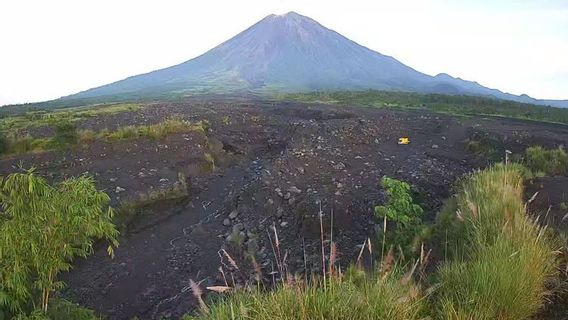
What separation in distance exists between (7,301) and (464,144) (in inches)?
841

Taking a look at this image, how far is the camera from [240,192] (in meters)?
15.8

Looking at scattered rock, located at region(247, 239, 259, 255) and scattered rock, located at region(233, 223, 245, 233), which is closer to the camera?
scattered rock, located at region(247, 239, 259, 255)

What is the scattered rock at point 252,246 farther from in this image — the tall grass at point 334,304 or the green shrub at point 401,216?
the tall grass at point 334,304

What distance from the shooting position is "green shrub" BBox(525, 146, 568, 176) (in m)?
15.5

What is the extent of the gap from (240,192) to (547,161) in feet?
34.5

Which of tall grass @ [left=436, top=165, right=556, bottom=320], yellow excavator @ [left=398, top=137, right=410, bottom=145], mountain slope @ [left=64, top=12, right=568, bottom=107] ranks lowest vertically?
yellow excavator @ [left=398, top=137, right=410, bottom=145]

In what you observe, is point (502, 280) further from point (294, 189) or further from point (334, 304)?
point (294, 189)

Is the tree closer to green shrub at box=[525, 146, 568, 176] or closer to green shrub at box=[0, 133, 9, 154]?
green shrub at box=[525, 146, 568, 176]

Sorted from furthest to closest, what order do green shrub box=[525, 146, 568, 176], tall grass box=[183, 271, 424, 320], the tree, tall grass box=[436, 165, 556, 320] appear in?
green shrub box=[525, 146, 568, 176] → the tree → tall grass box=[436, 165, 556, 320] → tall grass box=[183, 271, 424, 320]

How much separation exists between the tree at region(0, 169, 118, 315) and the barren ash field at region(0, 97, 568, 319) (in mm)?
3603

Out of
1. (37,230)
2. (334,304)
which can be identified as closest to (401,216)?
(334,304)

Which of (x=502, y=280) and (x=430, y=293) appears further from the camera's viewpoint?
(x=502, y=280)

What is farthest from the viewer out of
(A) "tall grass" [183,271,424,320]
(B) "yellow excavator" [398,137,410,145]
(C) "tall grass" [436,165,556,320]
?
(B) "yellow excavator" [398,137,410,145]

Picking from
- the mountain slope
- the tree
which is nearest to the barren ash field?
the tree
